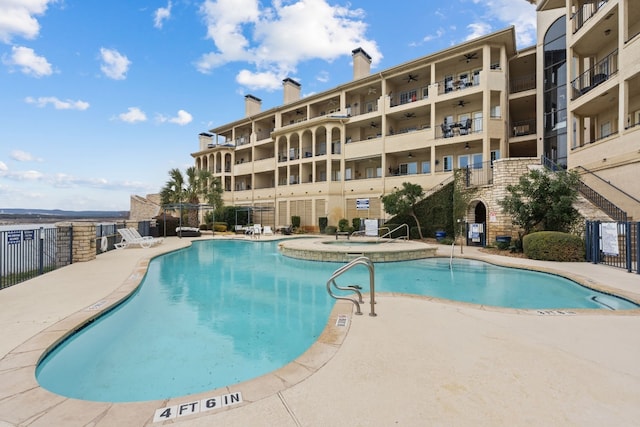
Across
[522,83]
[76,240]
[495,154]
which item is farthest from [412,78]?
→ [76,240]

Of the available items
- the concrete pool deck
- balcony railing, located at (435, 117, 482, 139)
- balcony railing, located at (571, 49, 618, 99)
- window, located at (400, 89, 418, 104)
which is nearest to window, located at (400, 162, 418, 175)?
balcony railing, located at (435, 117, 482, 139)

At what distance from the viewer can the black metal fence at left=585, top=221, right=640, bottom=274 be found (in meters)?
8.72

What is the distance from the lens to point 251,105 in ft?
119

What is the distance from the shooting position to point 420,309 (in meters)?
5.25

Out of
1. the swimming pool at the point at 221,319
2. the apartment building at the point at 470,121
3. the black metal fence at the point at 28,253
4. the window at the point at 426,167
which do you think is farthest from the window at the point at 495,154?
the black metal fence at the point at 28,253

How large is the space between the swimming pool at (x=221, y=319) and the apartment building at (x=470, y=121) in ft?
25.6

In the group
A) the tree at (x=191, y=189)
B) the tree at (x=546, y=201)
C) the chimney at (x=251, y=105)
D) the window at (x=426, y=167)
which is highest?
the chimney at (x=251, y=105)

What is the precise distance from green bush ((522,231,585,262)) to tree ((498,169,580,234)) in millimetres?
1167

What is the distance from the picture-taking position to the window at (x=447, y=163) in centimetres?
2152

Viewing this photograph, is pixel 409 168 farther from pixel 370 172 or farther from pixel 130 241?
pixel 130 241

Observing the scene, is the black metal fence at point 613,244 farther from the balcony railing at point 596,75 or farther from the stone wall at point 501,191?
the balcony railing at point 596,75

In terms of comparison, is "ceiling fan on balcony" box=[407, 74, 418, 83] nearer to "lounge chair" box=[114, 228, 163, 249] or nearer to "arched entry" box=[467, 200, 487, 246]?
"arched entry" box=[467, 200, 487, 246]

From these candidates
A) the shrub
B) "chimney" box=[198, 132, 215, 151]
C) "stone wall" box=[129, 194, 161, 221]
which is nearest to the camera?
the shrub

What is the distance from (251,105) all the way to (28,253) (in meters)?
31.3
